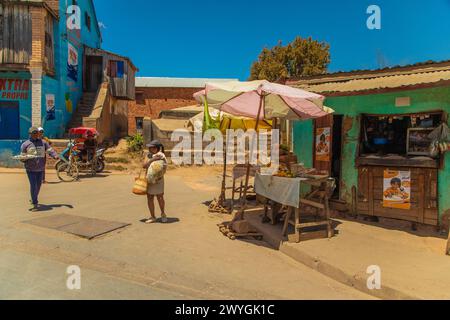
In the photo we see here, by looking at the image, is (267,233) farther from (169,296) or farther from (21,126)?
(21,126)

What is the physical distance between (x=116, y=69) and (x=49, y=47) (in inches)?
215

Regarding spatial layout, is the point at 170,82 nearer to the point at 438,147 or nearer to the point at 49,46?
the point at 49,46

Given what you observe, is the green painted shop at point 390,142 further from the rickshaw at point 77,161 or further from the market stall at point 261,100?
the rickshaw at point 77,161

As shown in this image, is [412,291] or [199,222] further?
[199,222]

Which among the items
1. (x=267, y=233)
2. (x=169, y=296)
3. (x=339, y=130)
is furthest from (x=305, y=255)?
(x=339, y=130)

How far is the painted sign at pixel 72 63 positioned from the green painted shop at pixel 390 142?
1556cm

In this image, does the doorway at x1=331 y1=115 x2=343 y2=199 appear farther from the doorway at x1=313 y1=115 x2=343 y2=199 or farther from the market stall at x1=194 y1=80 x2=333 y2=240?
the market stall at x1=194 y1=80 x2=333 y2=240

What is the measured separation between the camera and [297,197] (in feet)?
18.6

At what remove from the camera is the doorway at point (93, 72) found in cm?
2283

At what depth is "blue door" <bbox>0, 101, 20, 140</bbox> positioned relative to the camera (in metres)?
16.9

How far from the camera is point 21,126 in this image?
55.5 ft

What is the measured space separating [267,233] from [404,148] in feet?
11.0

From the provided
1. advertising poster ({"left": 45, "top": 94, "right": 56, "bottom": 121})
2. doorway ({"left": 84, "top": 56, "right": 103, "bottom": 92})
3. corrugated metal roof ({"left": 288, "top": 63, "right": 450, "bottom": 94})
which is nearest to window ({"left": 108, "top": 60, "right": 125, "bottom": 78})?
doorway ({"left": 84, "top": 56, "right": 103, "bottom": 92})
